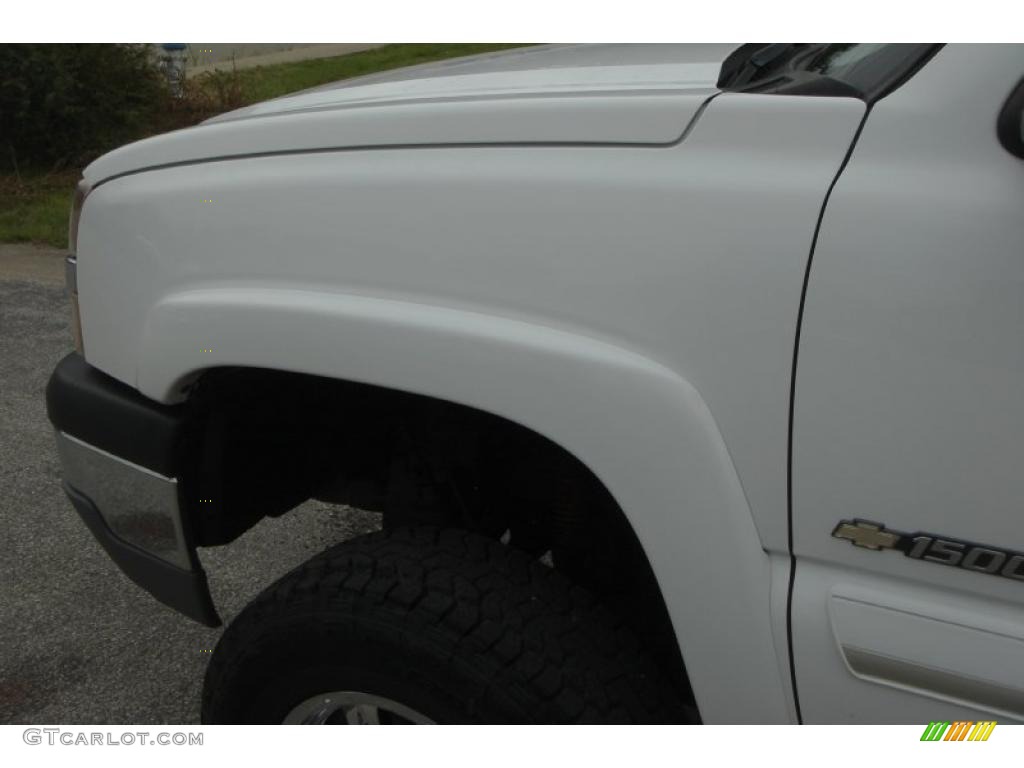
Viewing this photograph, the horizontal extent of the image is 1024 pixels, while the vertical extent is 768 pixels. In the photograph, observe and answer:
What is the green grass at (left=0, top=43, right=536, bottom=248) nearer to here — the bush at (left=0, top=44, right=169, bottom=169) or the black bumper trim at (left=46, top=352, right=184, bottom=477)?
the bush at (left=0, top=44, right=169, bottom=169)

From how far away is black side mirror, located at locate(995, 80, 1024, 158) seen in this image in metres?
1.15

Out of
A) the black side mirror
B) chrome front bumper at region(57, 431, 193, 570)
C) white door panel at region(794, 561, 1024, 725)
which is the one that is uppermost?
the black side mirror

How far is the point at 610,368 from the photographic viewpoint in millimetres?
1328

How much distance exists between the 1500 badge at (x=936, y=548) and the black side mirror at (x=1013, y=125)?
0.43 m

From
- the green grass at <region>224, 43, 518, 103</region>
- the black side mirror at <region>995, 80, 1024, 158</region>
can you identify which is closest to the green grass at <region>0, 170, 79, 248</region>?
the green grass at <region>224, 43, 518, 103</region>

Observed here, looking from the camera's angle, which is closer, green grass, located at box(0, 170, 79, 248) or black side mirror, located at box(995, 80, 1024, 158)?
black side mirror, located at box(995, 80, 1024, 158)

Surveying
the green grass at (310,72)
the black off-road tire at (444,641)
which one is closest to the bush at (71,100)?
the green grass at (310,72)

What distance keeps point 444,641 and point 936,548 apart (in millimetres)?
699

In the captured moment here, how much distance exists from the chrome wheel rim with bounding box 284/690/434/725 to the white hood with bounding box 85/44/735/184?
842 millimetres

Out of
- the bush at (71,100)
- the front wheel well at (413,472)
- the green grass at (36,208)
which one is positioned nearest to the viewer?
the front wheel well at (413,472)

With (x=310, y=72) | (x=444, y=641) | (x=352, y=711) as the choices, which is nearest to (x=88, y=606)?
(x=352, y=711)

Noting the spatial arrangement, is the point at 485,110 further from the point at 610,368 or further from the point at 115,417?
the point at 115,417

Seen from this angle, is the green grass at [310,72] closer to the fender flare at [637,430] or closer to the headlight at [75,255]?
the headlight at [75,255]

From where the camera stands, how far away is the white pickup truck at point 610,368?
118 centimetres
